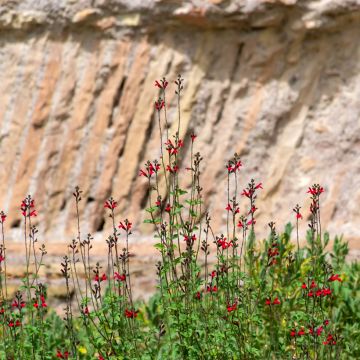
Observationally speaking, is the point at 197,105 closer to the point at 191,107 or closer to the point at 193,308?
the point at 191,107

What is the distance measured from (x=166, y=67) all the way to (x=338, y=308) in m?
7.08

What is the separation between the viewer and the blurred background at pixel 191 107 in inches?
551

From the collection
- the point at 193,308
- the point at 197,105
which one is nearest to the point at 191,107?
the point at 197,105

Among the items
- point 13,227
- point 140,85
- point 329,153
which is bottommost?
point 13,227

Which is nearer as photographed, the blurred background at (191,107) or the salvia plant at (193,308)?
the salvia plant at (193,308)

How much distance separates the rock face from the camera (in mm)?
14016

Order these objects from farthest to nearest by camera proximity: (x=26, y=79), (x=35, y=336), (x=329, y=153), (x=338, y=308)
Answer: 1. (x=26, y=79)
2. (x=329, y=153)
3. (x=338, y=308)
4. (x=35, y=336)

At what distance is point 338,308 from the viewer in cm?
819

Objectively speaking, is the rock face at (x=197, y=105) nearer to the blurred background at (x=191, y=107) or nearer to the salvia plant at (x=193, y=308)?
the blurred background at (x=191, y=107)

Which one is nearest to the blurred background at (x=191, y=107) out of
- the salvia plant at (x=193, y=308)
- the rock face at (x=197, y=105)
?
the rock face at (x=197, y=105)

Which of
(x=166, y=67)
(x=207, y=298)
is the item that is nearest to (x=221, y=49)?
(x=166, y=67)

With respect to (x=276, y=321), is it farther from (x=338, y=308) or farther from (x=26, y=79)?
(x=26, y=79)

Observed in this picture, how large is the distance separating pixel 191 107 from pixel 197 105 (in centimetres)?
10

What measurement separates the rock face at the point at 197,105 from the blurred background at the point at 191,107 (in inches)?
0.6
